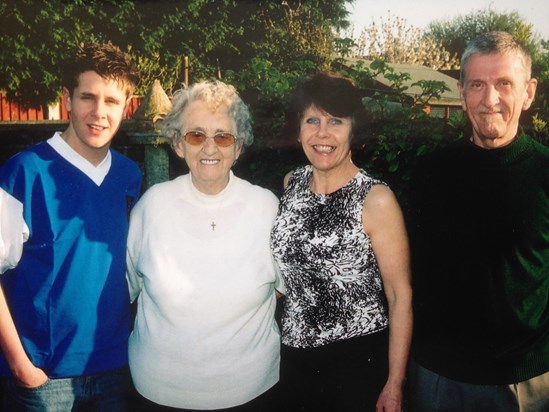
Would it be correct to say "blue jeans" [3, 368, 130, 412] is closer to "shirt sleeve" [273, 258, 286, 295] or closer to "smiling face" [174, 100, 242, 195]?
"shirt sleeve" [273, 258, 286, 295]

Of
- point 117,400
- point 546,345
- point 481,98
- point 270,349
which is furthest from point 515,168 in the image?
point 117,400

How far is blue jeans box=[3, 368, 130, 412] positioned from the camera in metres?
2.28

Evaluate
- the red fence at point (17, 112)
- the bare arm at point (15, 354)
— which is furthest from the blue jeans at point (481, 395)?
the red fence at point (17, 112)

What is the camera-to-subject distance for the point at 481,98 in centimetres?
230

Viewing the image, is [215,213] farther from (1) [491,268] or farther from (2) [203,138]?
(1) [491,268]

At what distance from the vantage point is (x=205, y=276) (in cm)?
234

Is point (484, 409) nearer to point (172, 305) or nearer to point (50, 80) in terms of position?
point (172, 305)

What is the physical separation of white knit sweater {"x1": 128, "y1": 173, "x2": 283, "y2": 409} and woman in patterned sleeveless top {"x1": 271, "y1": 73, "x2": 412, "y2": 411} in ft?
0.49

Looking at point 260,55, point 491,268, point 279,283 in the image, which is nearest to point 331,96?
point 279,283

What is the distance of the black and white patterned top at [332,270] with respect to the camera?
2.37 m

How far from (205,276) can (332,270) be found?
2.16ft

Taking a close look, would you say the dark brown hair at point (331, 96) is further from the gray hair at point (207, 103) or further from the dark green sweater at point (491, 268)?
the dark green sweater at point (491, 268)

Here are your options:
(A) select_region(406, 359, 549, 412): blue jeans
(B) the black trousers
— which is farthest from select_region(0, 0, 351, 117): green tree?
(A) select_region(406, 359, 549, 412): blue jeans

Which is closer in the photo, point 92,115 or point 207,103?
point 92,115
